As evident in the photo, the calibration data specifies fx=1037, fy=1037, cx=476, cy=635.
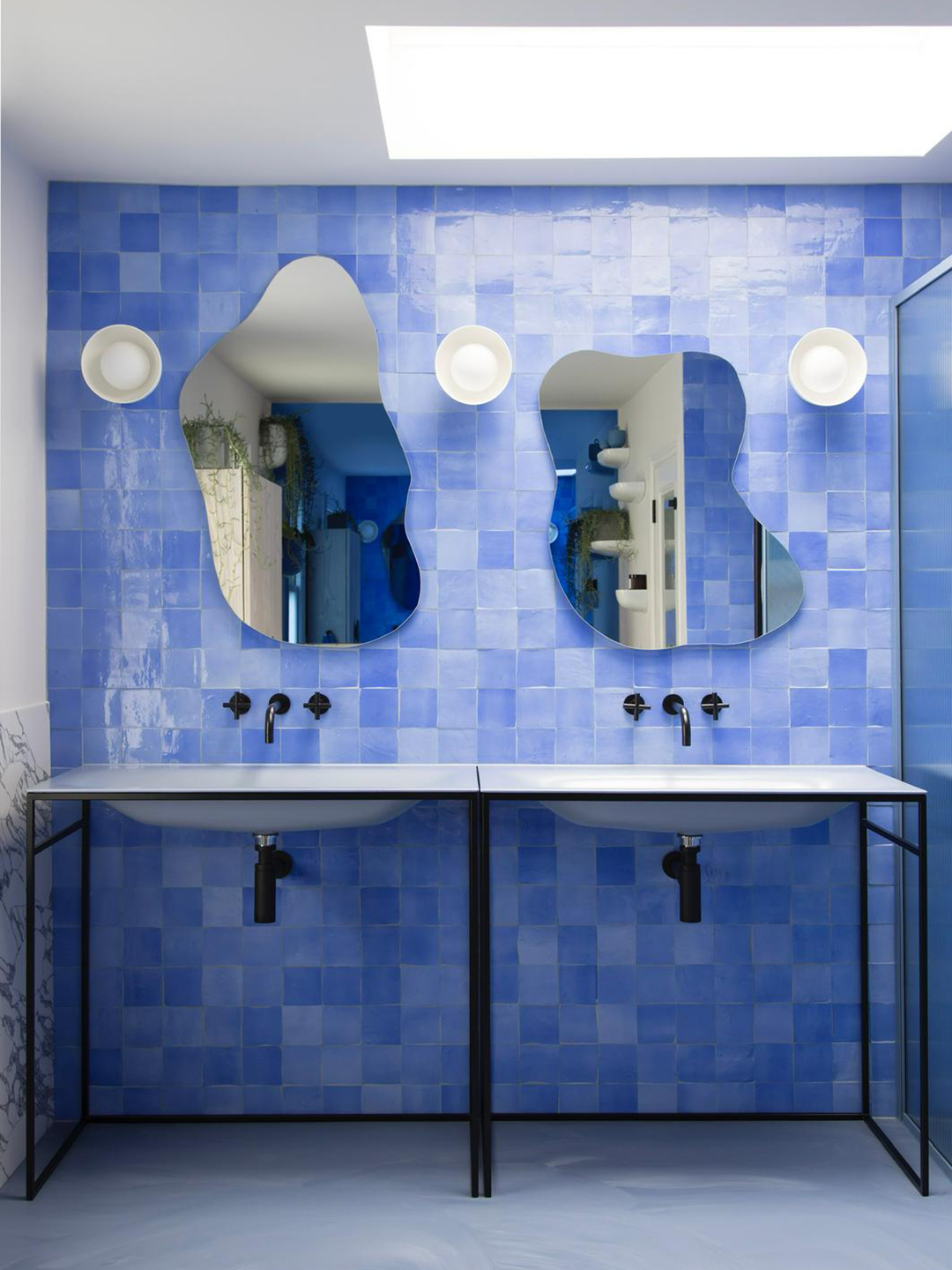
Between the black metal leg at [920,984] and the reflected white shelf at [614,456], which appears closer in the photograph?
the black metal leg at [920,984]

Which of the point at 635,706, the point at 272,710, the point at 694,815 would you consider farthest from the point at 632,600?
the point at 272,710

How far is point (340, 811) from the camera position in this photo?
7.89ft

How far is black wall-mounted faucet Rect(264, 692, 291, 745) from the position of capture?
2650 millimetres

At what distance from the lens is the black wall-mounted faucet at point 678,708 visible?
8.75 feet

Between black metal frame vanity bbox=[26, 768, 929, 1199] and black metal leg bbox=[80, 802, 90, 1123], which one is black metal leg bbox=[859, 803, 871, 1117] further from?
black metal leg bbox=[80, 802, 90, 1123]

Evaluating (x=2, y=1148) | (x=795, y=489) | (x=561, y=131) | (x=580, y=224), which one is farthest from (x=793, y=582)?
(x=2, y=1148)

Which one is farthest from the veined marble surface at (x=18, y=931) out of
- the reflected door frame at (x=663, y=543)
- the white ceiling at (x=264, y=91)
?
the reflected door frame at (x=663, y=543)

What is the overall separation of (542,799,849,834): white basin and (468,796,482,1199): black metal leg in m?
0.20

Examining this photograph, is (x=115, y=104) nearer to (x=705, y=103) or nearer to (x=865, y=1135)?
(x=705, y=103)

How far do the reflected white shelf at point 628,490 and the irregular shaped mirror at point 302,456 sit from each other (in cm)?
55

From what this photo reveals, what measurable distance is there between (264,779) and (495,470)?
100 centimetres

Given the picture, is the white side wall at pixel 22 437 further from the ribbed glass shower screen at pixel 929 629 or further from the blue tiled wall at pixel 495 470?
the ribbed glass shower screen at pixel 929 629

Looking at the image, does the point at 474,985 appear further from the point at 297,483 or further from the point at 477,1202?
the point at 297,483

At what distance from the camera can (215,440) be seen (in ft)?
8.98
